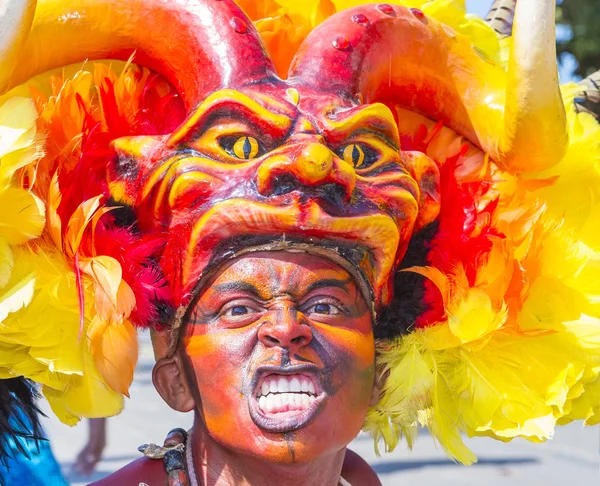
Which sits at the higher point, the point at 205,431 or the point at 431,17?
the point at 431,17

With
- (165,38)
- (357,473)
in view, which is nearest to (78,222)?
(165,38)

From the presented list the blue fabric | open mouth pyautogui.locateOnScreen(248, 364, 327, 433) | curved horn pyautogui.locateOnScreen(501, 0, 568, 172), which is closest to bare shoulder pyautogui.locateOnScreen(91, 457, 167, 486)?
the blue fabric

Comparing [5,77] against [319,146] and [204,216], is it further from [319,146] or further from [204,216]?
[319,146]

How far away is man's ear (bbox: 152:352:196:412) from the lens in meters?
2.69

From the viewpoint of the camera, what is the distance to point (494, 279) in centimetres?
277

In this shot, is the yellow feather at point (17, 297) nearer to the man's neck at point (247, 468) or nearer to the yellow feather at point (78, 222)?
the yellow feather at point (78, 222)

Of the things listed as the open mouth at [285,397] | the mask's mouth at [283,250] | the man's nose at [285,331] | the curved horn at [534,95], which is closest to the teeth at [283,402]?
the open mouth at [285,397]

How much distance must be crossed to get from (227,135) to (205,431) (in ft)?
2.77

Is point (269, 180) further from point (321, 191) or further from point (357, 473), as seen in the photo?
point (357, 473)

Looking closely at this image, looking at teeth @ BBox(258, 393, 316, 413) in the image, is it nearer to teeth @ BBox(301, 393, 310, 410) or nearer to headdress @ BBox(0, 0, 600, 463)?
teeth @ BBox(301, 393, 310, 410)

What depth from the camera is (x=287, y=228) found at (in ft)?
8.10

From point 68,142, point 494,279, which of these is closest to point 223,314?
point 68,142

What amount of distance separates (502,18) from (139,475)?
2.05 m

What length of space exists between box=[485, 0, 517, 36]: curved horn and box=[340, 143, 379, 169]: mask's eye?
1103 mm
